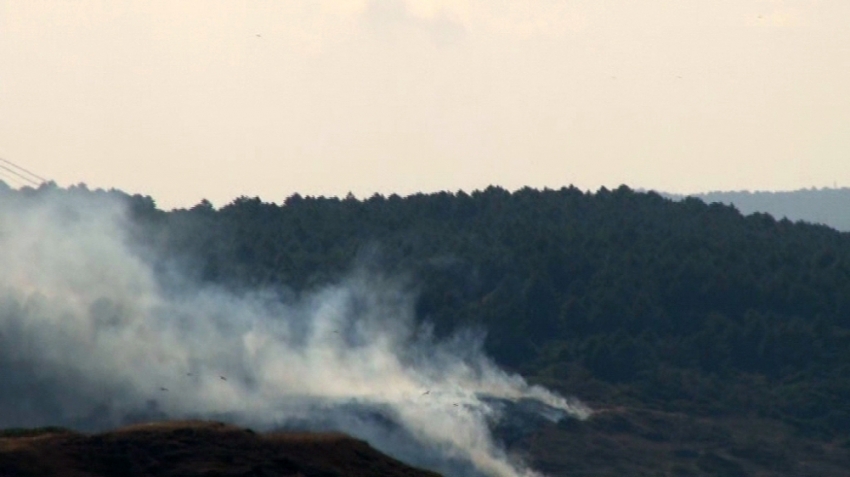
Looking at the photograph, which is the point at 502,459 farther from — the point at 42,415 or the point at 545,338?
the point at 545,338

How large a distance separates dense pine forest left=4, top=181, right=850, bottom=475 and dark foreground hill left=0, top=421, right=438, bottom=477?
79109 millimetres

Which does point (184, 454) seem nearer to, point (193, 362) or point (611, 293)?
point (193, 362)

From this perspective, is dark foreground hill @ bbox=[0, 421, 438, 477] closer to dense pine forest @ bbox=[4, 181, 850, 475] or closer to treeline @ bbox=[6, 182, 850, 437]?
dense pine forest @ bbox=[4, 181, 850, 475]

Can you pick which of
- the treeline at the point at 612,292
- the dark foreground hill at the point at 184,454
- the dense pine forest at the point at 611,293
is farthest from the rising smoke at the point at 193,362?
the dark foreground hill at the point at 184,454

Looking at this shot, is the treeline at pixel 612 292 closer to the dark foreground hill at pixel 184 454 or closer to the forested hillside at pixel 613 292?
the forested hillside at pixel 613 292

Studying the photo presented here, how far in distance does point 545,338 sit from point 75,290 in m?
52.1

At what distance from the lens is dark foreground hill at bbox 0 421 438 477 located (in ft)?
240

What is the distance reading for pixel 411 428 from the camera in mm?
139625

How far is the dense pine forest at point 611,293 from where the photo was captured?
16675 cm

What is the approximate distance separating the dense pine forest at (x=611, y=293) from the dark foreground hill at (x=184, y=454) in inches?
3115

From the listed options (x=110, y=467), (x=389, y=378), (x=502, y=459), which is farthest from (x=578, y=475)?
(x=110, y=467)

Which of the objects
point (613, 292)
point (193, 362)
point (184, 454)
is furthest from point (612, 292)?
point (184, 454)

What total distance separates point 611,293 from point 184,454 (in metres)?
109

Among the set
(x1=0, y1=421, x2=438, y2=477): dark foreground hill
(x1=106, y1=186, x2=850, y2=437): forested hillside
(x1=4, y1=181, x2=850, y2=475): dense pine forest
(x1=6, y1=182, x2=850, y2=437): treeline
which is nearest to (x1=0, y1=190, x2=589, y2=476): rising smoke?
(x1=4, y1=181, x2=850, y2=475): dense pine forest
